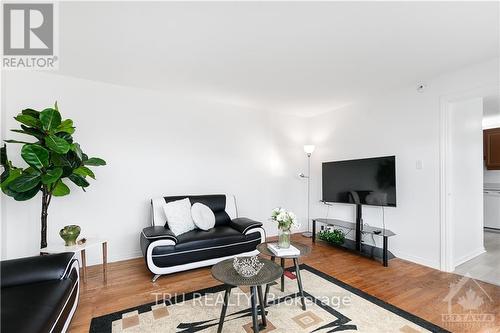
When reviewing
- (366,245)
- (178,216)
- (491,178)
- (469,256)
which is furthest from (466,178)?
(178,216)

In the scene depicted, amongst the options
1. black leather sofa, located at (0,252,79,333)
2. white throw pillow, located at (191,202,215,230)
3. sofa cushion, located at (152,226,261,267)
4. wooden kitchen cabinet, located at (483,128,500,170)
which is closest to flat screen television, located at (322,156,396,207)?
sofa cushion, located at (152,226,261,267)

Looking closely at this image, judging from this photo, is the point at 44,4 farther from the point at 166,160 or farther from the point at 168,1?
the point at 166,160

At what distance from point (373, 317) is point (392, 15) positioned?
2.45 m

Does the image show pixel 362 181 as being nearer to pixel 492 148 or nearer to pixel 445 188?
pixel 445 188

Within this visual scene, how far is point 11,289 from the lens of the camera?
160 centimetres

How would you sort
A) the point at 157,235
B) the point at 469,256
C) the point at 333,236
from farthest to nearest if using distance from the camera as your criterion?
the point at 333,236 < the point at 469,256 < the point at 157,235

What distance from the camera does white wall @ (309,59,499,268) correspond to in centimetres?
301

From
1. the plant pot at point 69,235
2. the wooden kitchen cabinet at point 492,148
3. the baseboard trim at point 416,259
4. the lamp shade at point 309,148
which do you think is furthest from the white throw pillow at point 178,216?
the wooden kitchen cabinet at point 492,148

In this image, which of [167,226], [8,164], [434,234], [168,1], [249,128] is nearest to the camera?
[168,1]

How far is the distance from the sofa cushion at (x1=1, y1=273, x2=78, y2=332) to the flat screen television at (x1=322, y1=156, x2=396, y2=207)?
3.55 m

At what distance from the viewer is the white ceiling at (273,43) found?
1860 mm

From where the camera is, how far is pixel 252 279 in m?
1.69

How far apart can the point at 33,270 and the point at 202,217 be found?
1.81 m

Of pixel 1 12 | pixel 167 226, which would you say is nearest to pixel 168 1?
pixel 1 12
